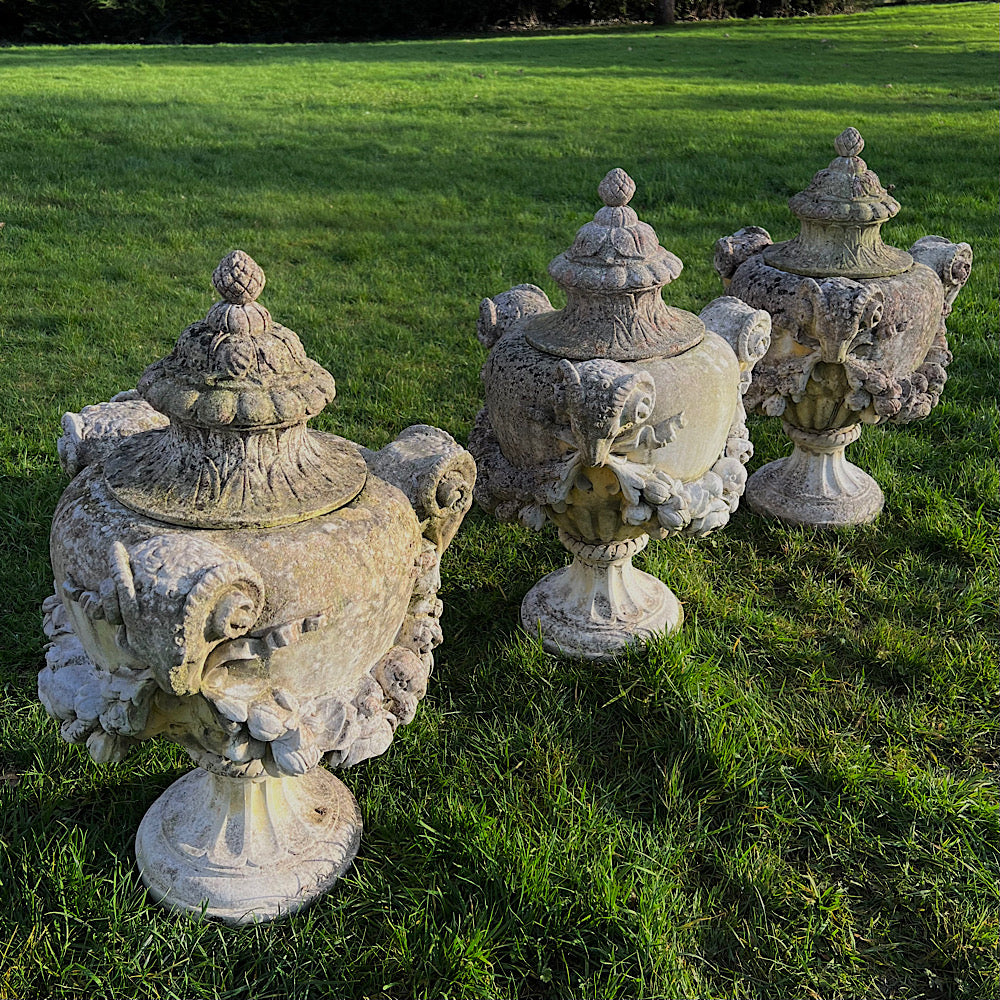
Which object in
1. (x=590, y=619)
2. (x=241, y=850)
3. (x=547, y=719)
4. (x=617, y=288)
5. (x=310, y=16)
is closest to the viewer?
(x=241, y=850)

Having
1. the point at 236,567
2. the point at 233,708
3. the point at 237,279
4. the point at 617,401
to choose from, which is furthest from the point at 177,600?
the point at 617,401

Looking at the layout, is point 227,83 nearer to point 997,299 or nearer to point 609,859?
point 997,299

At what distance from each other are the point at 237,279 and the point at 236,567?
1.96 ft

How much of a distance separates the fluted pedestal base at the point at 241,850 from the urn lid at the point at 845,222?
2.74 metres

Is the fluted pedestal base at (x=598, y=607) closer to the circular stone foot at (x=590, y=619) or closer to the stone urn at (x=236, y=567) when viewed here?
the circular stone foot at (x=590, y=619)

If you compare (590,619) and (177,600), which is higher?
(177,600)

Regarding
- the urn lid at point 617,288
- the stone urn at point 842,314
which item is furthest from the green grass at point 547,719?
the urn lid at point 617,288

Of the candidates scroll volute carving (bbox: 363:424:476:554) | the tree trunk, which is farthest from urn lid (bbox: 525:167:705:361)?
the tree trunk

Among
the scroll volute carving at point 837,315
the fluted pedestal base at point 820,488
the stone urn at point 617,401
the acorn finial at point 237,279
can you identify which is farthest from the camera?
the fluted pedestal base at point 820,488

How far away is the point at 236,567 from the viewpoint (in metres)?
1.95

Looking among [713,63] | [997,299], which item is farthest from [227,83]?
[997,299]

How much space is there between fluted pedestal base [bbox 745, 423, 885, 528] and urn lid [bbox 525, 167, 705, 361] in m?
1.48

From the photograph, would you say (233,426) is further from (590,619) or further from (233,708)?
(590,619)

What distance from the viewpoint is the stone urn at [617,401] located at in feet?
9.57
